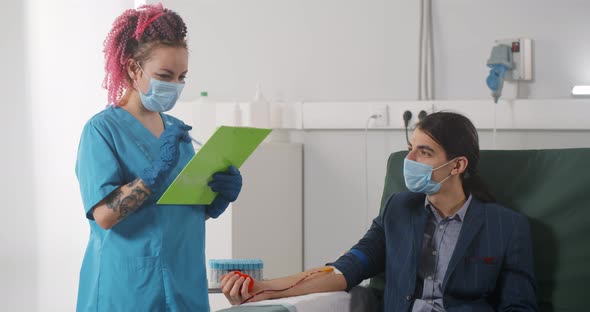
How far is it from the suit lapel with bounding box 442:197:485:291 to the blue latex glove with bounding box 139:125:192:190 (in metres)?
0.76

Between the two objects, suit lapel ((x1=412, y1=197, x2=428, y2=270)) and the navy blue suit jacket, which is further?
suit lapel ((x1=412, y1=197, x2=428, y2=270))

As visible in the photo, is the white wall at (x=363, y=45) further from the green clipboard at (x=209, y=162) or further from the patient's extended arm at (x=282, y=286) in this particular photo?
the green clipboard at (x=209, y=162)

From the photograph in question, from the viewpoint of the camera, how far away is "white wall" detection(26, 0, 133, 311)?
3307mm

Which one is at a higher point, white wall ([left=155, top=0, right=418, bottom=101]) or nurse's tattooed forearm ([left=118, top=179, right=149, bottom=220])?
white wall ([left=155, top=0, right=418, bottom=101])

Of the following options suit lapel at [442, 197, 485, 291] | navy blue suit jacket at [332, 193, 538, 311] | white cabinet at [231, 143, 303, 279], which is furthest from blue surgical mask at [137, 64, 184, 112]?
white cabinet at [231, 143, 303, 279]

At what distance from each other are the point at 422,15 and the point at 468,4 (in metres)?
0.18

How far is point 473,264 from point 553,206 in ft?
0.87

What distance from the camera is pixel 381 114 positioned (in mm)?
3211

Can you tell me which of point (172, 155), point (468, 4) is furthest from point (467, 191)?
point (468, 4)

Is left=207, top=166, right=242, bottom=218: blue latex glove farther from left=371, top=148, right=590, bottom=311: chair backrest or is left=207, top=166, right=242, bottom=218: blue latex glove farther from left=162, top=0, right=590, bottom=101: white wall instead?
left=162, top=0, right=590, bottom=101: white wall

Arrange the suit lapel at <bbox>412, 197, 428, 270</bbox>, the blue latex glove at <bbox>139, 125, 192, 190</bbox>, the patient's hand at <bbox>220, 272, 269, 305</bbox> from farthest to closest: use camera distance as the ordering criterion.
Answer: the suit lapel at <bbox>412, 197, 428, 270</bbox>
the patient's hand at <bbox>220, 272, 269, 305</bbox>
the blue latex glove at <bbox>139, 125, 192, 190</bbox>

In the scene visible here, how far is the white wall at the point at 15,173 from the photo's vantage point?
3.21 metres

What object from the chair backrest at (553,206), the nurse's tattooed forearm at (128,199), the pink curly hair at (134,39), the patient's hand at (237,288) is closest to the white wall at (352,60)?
the chair backrest at (553,206)

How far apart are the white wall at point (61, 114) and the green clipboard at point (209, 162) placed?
162 centimetres
